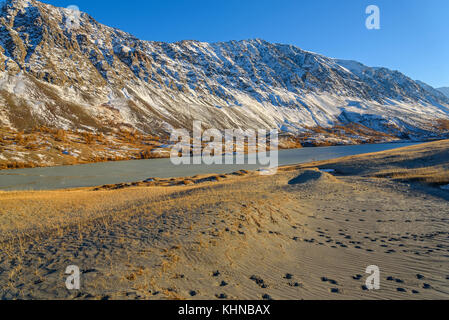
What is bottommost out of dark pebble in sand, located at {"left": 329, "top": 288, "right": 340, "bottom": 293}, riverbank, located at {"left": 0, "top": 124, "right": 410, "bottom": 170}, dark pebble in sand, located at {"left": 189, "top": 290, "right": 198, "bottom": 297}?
dark pebble in sand, located at {"left": 329, "top": 288, "right": 340, "bottom": 293}

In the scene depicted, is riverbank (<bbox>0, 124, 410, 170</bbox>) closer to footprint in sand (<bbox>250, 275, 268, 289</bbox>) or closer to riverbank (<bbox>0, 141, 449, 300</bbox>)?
riverbank (<bbox>0, 141, 449, 300</bbox>)

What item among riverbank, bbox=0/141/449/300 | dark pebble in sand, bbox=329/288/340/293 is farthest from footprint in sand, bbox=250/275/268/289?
dark pebble in sand, bbox=329/288/340/293

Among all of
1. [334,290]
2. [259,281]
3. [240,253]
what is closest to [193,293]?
[259,281]

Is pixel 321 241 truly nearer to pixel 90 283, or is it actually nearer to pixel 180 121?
pixel 90 283

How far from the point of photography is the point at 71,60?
188 meters

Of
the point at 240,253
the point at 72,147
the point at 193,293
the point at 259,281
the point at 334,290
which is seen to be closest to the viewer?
the point at 193,293

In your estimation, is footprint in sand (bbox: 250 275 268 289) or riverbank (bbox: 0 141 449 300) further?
footprint in sand (bbox: 250 275 268 289)

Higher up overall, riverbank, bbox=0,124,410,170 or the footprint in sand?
riverbank, bbox=0,124,410,170

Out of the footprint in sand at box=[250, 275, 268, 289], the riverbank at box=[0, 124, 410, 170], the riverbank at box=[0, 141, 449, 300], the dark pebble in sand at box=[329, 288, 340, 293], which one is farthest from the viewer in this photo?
the riverbank at box=[0, 124, 410, 170]

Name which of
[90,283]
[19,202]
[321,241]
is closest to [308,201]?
[321,241]

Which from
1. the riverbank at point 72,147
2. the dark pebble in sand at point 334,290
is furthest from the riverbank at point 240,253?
the riverbank at point 72,147

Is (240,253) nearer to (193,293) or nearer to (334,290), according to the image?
(193,293)

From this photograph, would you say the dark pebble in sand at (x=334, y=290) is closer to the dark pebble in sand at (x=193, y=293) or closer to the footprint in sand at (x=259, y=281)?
the footprint in sand at (x=259, y=281)
